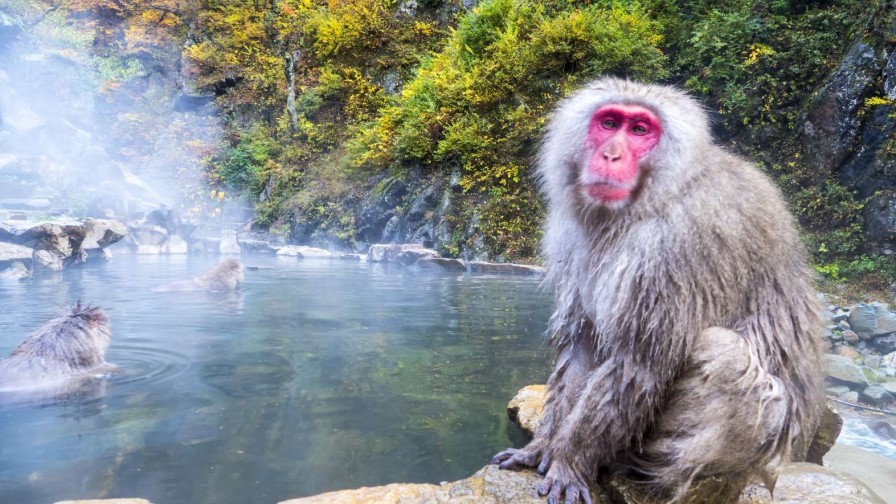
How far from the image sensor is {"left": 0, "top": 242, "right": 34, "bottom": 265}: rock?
7.99 metres

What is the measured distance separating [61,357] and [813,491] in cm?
414

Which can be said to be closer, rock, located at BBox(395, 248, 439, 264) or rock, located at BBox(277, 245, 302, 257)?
rock, located at BBox(395, 248, 439, 264)

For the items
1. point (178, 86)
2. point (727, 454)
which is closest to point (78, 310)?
point (727, 454)

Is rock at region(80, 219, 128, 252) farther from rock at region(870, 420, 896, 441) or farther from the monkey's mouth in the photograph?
rock at region(870, 420, 896, 441)

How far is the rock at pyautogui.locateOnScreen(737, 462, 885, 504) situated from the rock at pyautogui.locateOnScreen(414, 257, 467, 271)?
855 cm

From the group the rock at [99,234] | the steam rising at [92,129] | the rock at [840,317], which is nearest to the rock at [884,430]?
the rock at [840,317]

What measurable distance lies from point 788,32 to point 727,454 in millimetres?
11398

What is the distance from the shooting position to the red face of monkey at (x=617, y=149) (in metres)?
1.96

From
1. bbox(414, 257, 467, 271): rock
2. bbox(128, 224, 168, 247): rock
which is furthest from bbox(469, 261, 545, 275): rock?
bbox(128, 224, 168, 247): rock

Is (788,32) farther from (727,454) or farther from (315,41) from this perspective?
(315,41)

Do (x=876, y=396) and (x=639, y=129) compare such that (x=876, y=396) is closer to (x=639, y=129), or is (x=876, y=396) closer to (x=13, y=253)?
(x=639, y=129)

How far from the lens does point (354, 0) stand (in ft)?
62.7

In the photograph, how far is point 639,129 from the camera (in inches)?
80.7

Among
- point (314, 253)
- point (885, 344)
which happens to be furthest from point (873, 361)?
point (314, 253)
